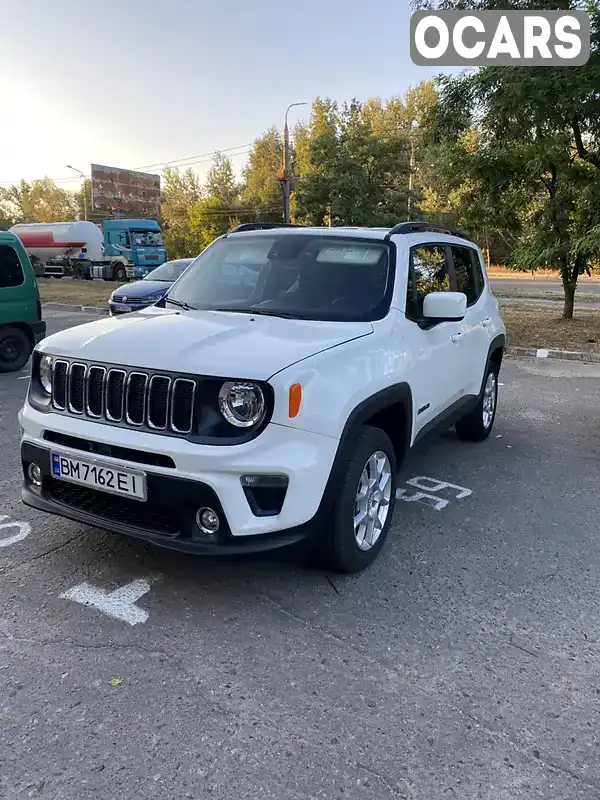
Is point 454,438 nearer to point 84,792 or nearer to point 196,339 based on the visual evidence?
point 196,339

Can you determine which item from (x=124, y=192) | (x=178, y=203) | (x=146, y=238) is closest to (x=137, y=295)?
(x=146, y=238)

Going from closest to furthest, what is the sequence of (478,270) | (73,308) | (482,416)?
(478,270), (482,416), (73,308)

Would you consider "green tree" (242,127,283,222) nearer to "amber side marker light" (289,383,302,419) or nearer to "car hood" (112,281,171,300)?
"car hood" (112,281,171,300)

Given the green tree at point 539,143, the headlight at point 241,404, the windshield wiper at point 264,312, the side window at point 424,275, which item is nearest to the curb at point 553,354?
the green tree at point 539,143

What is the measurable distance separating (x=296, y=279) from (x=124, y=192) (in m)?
56.1

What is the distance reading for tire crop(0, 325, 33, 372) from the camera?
9211mm

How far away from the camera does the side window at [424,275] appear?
4.11 m

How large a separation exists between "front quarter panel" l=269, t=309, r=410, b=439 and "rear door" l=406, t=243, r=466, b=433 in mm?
450

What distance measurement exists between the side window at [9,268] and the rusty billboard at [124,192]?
1880 inches

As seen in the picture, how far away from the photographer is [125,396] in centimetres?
302

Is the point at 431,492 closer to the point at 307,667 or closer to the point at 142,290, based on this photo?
the point at 307,667

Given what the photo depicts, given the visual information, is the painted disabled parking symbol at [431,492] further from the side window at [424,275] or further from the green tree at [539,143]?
the green tree at [539,143]

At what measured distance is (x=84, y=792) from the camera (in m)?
2.06

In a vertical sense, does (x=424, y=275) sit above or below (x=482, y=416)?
above
